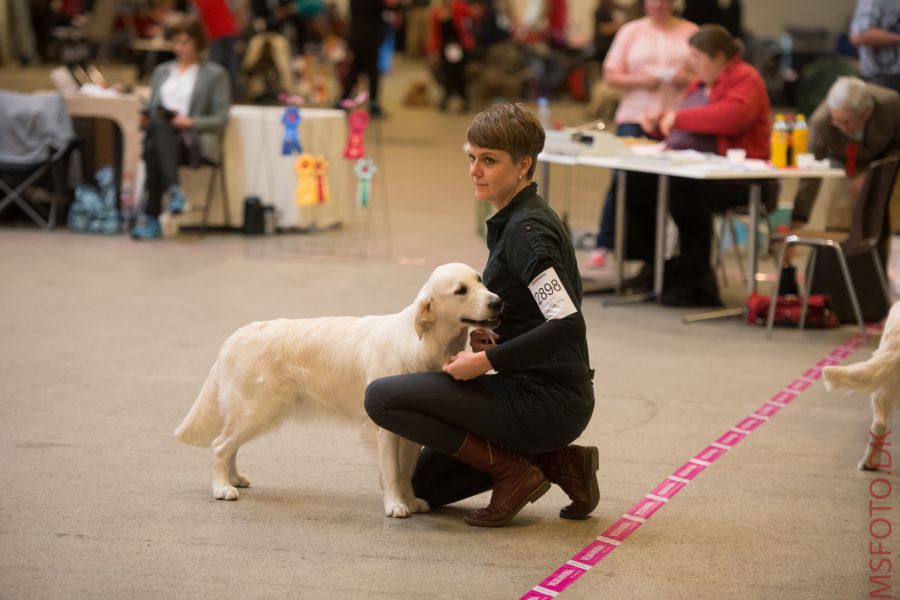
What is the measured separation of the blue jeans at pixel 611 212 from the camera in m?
7.04

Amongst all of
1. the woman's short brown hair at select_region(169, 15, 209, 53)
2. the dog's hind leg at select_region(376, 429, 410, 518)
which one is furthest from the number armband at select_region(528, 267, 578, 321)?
the woman's short brown hair at select_region(169, 15, 209, 53)

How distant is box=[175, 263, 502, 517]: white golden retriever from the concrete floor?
6.2 inches

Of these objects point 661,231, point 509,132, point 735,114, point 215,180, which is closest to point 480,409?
point 509,132

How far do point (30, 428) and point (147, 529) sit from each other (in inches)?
43.5

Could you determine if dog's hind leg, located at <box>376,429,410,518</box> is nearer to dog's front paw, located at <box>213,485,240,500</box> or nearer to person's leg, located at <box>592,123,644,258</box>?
dog's front paw, located at <box>213,485,240,500</box>

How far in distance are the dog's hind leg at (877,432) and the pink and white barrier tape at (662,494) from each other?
46 cm

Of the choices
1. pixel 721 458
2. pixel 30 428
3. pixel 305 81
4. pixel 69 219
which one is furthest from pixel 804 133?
pixel 305 81

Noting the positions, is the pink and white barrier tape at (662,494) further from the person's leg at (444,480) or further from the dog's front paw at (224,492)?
the dog's front paw at (224,492)

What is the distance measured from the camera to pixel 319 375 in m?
3.49

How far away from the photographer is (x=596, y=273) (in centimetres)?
729

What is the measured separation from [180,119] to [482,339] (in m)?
5.01

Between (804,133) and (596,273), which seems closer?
(804,133)

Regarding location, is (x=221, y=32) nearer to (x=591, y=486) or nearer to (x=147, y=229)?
(x=147, y=229)

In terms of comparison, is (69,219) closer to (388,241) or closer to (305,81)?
(388,241)
